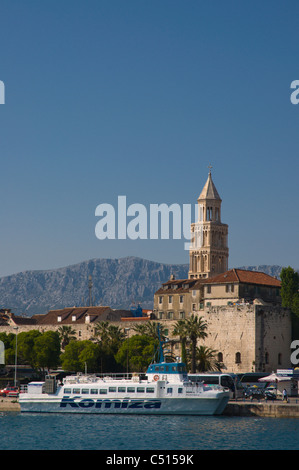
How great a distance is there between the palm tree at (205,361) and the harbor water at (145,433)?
23433mm

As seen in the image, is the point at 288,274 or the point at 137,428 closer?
the point at 137,428

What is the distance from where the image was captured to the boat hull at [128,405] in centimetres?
6331

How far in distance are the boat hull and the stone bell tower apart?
84.1m

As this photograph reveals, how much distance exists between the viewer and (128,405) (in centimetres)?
6525

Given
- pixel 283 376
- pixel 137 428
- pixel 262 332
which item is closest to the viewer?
pixel 137 428

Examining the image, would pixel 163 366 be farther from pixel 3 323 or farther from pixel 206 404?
pixel 3 323

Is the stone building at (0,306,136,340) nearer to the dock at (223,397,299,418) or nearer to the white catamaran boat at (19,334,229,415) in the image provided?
the white catamaran boat at (19,334,229,415)

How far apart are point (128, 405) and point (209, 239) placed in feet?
292

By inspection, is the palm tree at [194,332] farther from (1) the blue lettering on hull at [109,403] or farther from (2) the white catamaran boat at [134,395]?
(1) the blue lettering on hull at [109,403]

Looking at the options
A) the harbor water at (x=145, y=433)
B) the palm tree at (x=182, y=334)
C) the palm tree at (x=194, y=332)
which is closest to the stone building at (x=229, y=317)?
the palm tree at (x=194, y=332)

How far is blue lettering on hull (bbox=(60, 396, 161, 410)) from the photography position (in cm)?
6450
